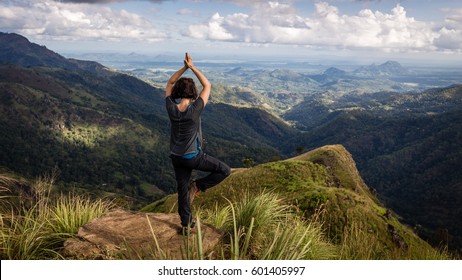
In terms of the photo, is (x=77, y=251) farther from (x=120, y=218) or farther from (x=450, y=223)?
(x=450, y=223)

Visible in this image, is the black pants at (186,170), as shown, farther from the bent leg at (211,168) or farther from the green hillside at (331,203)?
the green hillside at (331,203)

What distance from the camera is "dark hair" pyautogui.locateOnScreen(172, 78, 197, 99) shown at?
25.9 feet

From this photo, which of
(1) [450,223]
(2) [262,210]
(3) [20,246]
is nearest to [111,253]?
(3) [20,246]

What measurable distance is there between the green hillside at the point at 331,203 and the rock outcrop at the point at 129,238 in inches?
32.4

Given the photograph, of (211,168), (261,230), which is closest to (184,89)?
(211,168)

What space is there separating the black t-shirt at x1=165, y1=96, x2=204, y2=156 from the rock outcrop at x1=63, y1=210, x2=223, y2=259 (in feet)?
6.02

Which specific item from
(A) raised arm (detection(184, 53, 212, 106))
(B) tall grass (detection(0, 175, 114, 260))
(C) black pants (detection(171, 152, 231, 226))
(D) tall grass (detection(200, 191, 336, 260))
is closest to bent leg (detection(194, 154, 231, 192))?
(C) black pants (detection(171, 152, 231, 226))

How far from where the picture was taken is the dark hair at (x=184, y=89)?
311 inches

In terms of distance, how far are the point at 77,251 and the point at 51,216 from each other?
6.46 feet

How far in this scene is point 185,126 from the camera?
7.86 metres

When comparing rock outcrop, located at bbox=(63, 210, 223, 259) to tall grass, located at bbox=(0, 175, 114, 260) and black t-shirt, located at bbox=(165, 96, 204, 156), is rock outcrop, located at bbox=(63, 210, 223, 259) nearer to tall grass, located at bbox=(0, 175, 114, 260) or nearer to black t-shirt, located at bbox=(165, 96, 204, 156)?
tall grass, located at bbox=(0, 175, 114, 260)

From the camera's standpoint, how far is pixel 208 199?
51219 mm

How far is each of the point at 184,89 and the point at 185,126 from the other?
889 mm

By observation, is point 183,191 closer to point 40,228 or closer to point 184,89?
point 184,89
